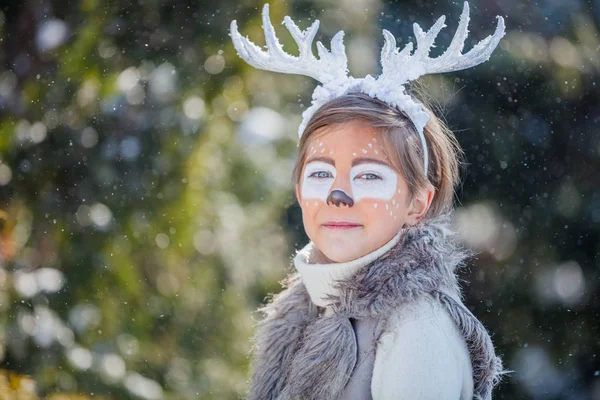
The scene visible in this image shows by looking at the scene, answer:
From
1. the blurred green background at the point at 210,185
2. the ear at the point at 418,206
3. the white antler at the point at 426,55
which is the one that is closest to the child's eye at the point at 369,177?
the ear at the point at 418,206

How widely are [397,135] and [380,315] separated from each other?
1.19ft

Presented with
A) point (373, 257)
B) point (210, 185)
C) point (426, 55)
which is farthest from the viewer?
point (210, 185)

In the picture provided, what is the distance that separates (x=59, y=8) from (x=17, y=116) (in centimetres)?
41

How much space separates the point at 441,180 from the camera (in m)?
1.64

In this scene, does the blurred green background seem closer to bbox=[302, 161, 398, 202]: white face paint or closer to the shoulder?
bbox=[302, 161, 398, 202]: white face paint

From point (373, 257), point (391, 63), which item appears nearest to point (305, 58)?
point (391, 63)

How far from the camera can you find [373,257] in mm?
1491

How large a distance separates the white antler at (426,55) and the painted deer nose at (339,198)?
27 cm

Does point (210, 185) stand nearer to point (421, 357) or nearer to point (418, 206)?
point (418, 206)

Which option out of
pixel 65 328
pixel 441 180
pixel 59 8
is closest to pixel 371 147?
pixel 441 180

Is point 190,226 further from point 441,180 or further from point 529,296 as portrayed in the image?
point 529,296

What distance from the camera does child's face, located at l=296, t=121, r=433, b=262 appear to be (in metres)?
1.50

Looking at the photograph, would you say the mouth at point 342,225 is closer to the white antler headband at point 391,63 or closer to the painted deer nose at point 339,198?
the painted deer nose at point 339,198

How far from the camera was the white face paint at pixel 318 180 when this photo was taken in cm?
153
